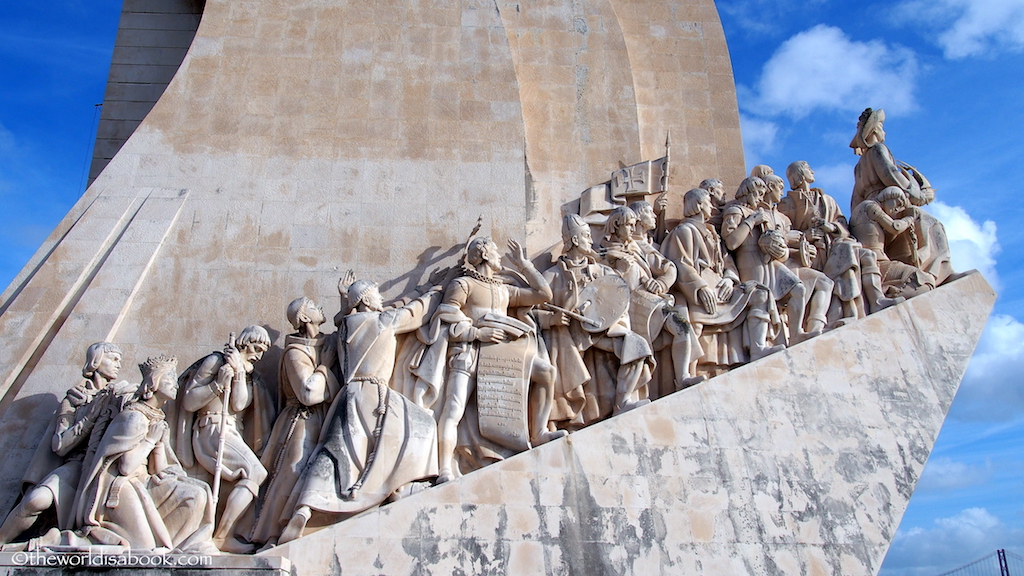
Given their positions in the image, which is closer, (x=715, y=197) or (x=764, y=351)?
(x=764, y=351)

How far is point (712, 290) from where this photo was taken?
8.68 metres

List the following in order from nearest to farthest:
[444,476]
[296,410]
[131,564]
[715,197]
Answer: [131,564], [444,476], [296,410], [715,197]

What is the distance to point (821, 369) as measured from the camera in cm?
818

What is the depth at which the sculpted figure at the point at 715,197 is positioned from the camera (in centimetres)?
943

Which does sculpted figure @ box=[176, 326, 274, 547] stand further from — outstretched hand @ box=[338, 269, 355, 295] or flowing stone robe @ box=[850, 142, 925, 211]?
flowing stone robe @ box=[850, 142, 925, 211]

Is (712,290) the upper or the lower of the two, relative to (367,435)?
upper

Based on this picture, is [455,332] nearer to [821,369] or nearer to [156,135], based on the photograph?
[821,369]

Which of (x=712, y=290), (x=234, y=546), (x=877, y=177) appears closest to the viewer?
(x=234, y=546)

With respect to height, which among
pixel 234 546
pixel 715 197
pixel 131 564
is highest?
pixel 715 197

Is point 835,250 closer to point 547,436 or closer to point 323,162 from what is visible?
point 547,436

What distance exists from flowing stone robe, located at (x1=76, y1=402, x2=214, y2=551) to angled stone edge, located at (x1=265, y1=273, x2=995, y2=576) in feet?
2.44

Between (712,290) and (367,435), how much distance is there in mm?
3394

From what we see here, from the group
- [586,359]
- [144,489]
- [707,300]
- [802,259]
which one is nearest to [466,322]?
[586,359]

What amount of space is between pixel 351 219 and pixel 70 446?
3.02 m
